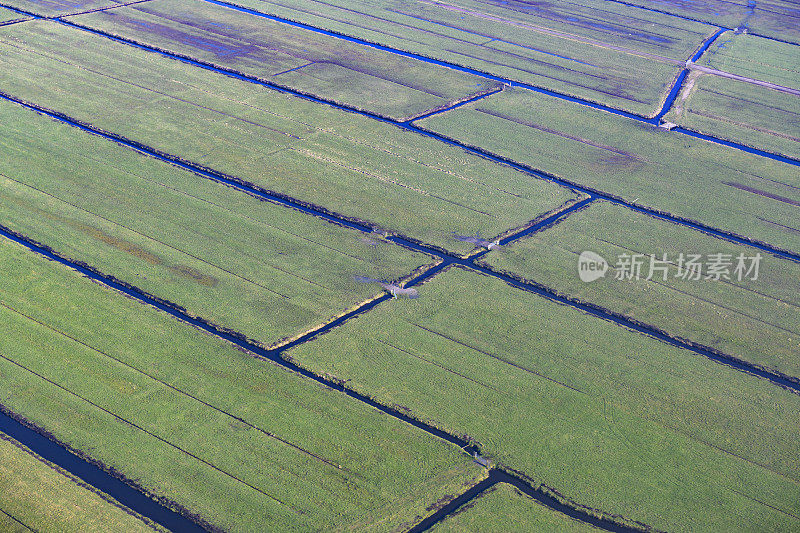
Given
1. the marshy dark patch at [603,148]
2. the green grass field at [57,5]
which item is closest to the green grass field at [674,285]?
the marshy dark patch at [603,148]

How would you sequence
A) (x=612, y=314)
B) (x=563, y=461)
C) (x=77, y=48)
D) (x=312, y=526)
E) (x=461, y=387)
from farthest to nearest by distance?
(x=77, y=48)
(x=612, y=314)
(x=461, y=387)
(x=563, y=461)
(x=312, y=526)

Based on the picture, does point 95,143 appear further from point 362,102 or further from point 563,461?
point 563,461

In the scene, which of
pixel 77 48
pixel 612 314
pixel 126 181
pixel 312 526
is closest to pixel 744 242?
pixel 612 314

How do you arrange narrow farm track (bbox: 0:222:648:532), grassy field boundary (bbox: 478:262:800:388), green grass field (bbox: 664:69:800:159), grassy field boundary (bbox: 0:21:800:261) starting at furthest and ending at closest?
green grass field (bbox: 664:69:800:159) → grassy field boundary (bbox: 0:21:800:261) → grassy field boundary (bbox: 478:262:800:388) → narrow farm track (bbox: 0:222:648:532)

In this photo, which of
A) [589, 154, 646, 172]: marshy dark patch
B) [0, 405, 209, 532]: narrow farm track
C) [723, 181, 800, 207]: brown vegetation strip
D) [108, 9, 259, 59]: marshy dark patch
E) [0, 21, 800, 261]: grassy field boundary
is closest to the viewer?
[0, 405, 209, 532]: narrow farm track

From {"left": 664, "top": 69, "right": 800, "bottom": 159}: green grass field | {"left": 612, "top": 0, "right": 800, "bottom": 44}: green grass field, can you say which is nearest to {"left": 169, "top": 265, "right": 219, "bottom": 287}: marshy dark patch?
{"left": 664, "top": 69, "right": 800, "bottom": 159}: green grass field

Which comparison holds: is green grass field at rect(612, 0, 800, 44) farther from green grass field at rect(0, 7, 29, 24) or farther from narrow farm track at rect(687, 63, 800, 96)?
green grass field at rect(0, 7, 29, 24)

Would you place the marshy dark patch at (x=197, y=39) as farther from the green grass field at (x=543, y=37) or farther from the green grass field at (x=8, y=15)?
the green grass field at (x=543, y=37)
